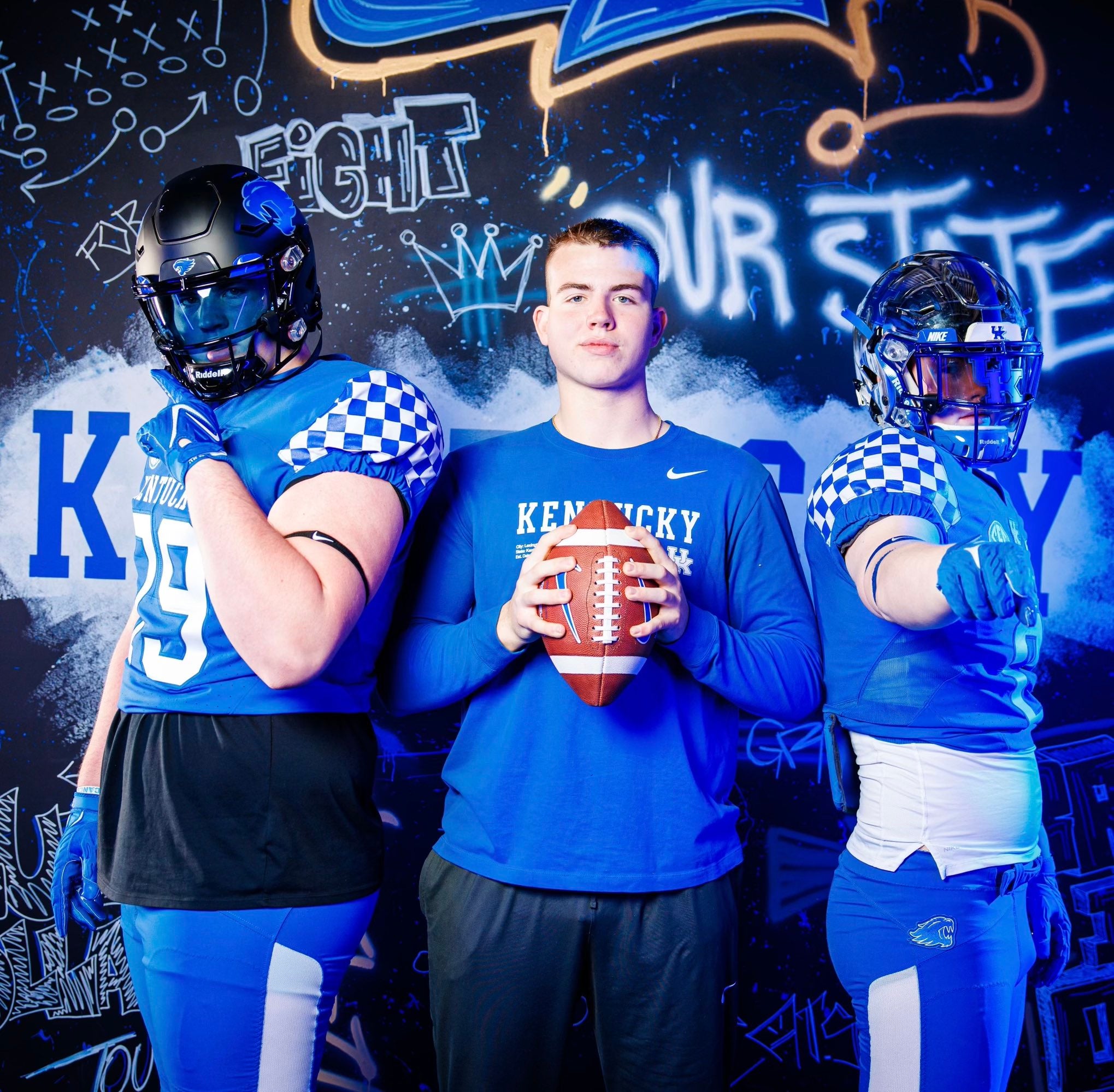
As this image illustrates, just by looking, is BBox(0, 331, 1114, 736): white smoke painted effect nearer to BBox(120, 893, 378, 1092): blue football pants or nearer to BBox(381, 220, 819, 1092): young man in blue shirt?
BBox(381, 220, 819, 1092): young man in blue shirt

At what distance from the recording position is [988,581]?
1.27 meters

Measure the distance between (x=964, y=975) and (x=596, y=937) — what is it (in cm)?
59

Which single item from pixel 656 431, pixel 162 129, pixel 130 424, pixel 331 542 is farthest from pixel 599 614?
pixel 162 129

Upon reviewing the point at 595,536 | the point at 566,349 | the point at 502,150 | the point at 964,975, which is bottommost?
the point at 964,975

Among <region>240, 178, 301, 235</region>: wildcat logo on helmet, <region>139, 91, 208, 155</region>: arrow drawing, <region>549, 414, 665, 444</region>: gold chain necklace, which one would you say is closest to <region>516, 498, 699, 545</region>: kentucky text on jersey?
<region>549, 414, 665, 444</region>: gold chain necklace

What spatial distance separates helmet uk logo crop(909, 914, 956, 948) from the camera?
59.9 inches

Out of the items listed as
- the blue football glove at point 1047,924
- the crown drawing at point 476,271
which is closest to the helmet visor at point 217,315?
the crown drawing at point 476,271

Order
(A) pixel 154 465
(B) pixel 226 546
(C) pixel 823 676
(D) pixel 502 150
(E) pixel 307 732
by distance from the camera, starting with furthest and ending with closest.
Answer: (D) pixel 502 150 → (C) pixel 823 676 → (A) pixel 154 465 → (E) pixel 307 732 → (B) pixel 226 546

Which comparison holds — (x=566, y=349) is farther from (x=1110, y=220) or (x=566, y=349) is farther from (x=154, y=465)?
(x=1110, y=220)

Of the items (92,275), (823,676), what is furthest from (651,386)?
(92,275)

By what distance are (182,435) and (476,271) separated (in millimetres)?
1221

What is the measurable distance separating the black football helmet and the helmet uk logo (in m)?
1.43

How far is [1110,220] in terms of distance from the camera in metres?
2.57

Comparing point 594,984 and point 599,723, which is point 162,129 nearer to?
point 599,723
